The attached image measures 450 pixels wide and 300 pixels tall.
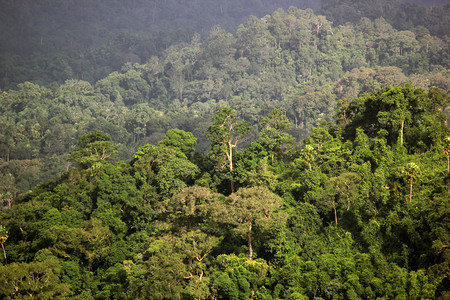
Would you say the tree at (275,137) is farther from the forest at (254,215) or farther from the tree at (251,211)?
the tree at (251,211)

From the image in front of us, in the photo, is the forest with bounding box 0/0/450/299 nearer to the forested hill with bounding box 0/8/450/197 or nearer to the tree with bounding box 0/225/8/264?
the tree with bounding box 0/225/8/264

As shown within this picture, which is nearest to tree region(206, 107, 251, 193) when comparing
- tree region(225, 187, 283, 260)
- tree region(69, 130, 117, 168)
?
tree region(225, 187, 283, 260)

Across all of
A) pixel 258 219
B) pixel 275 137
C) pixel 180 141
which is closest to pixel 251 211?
pixel 258 219

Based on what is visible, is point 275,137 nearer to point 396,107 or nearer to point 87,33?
point 396,107

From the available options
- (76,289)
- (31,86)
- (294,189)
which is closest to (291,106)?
(31,86)

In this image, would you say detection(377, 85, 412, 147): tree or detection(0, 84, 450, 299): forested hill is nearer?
detection(0, 84, 450, 299): forested hill
